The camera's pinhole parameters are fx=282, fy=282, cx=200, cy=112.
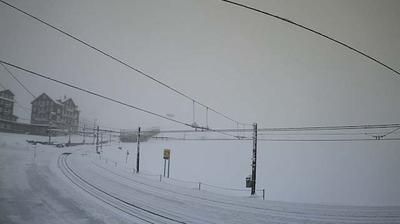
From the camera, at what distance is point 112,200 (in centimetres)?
570

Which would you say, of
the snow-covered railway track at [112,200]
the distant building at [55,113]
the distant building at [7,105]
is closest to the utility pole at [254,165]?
the snow-covered railway track at [112,200]

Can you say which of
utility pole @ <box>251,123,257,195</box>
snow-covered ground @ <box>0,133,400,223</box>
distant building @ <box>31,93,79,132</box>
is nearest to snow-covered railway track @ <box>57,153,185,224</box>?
snow-covered ground @ <box>0,133,400,223</box>

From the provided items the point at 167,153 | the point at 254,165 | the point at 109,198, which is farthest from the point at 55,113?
the point at 254,165

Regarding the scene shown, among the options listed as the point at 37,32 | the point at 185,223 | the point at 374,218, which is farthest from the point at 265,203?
the point at 37,32

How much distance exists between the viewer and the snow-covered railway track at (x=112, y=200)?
539 centimetres

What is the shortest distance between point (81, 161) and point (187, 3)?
4.41 metres

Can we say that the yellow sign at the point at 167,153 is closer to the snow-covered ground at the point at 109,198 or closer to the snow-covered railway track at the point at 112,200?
the snow-covered ground at the point at 109,198

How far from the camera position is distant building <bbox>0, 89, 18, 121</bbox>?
17.1 feet

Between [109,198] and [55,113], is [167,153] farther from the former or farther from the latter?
[55,113]

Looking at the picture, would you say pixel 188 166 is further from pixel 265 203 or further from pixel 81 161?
pixel 81 161

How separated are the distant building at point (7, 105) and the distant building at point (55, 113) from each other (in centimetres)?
34

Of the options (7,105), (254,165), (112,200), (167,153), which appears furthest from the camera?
(254,165)

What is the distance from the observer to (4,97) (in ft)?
17.2

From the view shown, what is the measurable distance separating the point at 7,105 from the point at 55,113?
0.83 metres
